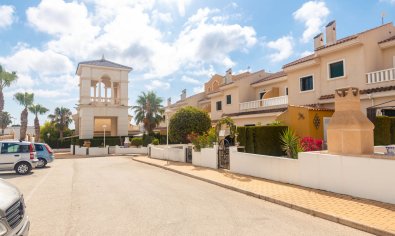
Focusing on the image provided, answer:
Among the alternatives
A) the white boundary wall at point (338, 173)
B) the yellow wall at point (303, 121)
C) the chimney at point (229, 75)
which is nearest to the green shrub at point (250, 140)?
the yellow wall at point (303, 121)

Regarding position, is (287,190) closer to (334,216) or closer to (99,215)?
(334,216)

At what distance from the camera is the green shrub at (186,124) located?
22812mm

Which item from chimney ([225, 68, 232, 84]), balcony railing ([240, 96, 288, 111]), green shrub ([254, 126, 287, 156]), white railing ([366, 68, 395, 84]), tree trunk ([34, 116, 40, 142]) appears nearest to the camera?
green shrub ([254, 126, 287, 156])

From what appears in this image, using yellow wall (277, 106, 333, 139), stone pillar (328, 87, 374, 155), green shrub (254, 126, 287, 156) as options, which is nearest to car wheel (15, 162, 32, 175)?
green shrub (254, 126, 287, 156)

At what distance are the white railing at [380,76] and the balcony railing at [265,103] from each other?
→ 281 inches

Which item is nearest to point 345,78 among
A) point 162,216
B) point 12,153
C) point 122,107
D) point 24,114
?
point 162,216

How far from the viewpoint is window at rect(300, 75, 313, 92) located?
21292 mm

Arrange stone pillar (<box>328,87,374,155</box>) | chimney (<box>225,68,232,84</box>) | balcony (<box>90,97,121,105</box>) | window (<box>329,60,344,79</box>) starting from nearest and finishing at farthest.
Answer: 1. stone pillar (<box>328,87,374,155</box>)
2. window (<box>329,60,344,79</box>)
3. chimney (<box>225,68,232,84</box>)
4. balcony (<box>90,97,121,105</box>)

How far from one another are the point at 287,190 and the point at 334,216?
299 centimetres

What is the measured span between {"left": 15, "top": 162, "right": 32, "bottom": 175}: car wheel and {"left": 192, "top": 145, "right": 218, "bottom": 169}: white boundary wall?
10.0 metres

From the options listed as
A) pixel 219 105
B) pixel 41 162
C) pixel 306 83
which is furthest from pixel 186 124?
pixel 219 105

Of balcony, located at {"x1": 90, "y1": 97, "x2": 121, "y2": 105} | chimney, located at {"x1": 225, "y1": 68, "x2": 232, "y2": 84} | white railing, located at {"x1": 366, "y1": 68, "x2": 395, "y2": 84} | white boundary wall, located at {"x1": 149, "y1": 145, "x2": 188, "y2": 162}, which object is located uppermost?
chimney, located at {"x1": 225, "y1": 68, "x2": 232, "y2": 84}

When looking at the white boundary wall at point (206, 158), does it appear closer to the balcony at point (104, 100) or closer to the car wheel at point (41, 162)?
the car wheel at point (41, 162)

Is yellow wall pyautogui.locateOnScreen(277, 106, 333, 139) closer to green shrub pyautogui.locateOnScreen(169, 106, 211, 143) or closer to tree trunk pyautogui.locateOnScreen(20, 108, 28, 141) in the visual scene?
green shrub pyautogui.locateOnScreen(169, 106, 211, 143)
